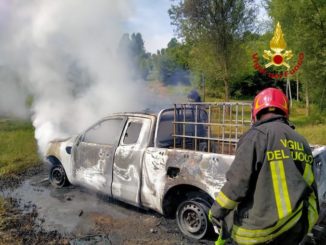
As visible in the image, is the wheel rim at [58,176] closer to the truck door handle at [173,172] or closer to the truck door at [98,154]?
the truck door at [98,154]

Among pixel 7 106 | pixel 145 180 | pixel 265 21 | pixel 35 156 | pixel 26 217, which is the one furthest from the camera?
pixel 265 21

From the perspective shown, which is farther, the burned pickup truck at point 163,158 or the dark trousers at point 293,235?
the burned pickup truck at point 163,158

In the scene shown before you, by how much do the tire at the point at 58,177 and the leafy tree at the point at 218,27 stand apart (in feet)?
39.1

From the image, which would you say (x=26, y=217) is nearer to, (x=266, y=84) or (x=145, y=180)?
(x=145, y=180)

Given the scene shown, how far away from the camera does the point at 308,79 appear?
55.4 feet

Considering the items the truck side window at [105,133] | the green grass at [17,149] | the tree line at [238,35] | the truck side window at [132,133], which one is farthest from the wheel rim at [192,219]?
the tree line at [238,35]

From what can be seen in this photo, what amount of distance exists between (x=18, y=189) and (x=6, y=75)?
8353 millimetres

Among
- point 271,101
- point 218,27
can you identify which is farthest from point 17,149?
point 218,27

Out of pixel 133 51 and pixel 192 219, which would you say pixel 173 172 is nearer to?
pixel 192 219

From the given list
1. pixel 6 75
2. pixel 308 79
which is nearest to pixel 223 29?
pixel 308 79

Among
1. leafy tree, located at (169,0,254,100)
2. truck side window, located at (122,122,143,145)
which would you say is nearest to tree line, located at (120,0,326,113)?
leafy tree, located at (169,0,254,100)

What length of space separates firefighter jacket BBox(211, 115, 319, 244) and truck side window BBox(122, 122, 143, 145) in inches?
122

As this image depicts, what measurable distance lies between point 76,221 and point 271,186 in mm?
3845

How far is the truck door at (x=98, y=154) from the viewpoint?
5613 millimetres
